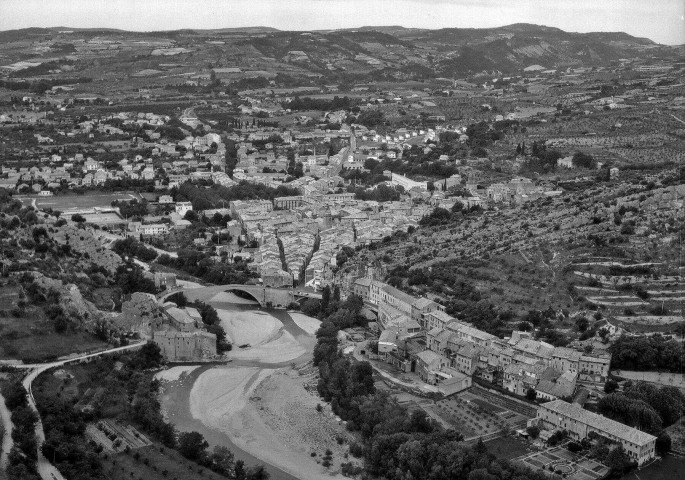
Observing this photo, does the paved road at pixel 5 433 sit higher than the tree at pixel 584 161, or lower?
lower

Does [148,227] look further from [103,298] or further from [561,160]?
[561,160]

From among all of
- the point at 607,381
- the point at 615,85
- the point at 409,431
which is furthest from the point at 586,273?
the point at 615,85

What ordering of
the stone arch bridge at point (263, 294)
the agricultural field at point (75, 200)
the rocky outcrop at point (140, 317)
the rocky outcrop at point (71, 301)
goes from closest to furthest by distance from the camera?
1. the rocky outcrop at point (71, 301)
2. the rocky outcrop at point (140, 317)
3. the stone arch bridge at point (263, 294)
4. the agricultural field at point (75, 200)

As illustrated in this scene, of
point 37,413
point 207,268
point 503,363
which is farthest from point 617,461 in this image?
point 207,268

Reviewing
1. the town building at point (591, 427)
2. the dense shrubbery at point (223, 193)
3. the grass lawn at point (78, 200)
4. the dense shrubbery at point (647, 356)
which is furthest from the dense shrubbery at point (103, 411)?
the grass lawn at point (78, 200)

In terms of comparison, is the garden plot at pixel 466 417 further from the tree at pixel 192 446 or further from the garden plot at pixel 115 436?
the garden plot at pixel 115 436

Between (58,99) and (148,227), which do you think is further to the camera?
(58,99)

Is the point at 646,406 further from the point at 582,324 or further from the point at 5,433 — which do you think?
the point at 5,433

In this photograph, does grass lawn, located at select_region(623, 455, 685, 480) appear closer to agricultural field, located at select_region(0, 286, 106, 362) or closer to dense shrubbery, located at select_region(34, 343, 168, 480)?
dense shrubbery, located at select_region(34, 343, 168, 480)
